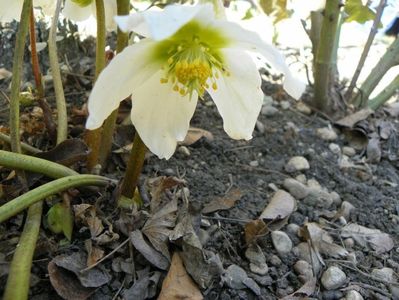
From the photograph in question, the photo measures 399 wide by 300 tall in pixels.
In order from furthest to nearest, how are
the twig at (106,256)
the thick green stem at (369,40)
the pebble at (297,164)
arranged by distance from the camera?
the thick green stem at (369,40)
the pebble at (297,164)
the twig at (106,256)

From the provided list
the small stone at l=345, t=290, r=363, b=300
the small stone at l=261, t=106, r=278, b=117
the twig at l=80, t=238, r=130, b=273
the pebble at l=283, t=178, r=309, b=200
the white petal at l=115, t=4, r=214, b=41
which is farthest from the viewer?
the small stone at l=261, t=106, r=278, b=117

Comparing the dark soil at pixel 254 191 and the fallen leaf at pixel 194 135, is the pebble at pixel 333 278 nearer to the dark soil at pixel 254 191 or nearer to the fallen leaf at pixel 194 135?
the dark soil at pixel 254 191

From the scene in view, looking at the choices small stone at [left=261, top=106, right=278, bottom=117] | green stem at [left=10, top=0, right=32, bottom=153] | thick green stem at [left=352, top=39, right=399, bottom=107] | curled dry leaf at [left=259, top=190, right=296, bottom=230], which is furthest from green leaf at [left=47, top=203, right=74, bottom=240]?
thick green stem at [left=352, top=39, right=399, bottom=107]

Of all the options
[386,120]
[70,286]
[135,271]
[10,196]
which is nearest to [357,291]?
[135,271]

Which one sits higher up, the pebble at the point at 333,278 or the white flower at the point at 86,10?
the white flower at the point at 86,10

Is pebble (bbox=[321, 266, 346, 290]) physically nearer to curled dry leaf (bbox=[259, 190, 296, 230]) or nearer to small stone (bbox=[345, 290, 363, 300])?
small stone (bbox=[345, 290, 363, 300])

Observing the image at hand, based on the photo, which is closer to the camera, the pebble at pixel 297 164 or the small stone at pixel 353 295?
the small stone at pixel 353 295

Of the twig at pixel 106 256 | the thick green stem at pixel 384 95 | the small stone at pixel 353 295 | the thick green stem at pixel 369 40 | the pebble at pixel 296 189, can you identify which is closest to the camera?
the twig at pixel 106 256

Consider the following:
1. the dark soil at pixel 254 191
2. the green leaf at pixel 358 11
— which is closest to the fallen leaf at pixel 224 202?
the dark soil at pixel 254 191

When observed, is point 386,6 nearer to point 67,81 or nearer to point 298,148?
point 298,148
